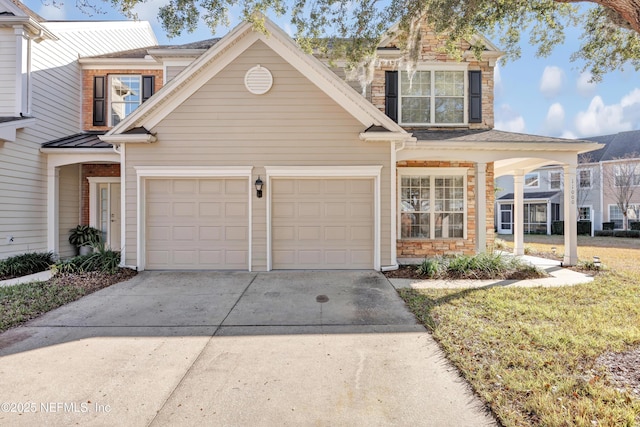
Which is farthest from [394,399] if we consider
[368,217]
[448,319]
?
[368,217]

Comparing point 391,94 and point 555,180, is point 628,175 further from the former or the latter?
point 391,94

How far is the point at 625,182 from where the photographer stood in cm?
2177

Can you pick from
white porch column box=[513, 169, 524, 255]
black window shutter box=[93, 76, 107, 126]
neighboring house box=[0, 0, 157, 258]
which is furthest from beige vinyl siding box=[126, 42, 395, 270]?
white porch column box=[513, 169, 524, 255]

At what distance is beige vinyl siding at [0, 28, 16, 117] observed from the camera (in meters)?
8.96

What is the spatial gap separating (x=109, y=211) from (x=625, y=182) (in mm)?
29545

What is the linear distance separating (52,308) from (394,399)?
5609 mm

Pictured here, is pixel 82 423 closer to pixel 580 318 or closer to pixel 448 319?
pixel 448 319

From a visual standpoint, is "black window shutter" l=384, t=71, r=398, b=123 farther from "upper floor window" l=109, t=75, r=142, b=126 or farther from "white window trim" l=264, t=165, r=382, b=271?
"upper floor window" l=109, t=75, r=142, b=126

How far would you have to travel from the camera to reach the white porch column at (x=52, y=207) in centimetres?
966

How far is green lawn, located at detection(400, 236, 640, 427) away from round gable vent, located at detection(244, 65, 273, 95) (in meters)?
5.73

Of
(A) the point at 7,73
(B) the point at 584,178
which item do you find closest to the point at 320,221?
(A) the point at 7,73

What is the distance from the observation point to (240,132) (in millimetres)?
8000

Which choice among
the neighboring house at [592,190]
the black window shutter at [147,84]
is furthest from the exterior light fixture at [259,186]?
the neighboring house at [592,190]

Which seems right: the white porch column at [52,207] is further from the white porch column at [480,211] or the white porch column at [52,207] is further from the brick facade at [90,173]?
the white porch column at [480,211]
